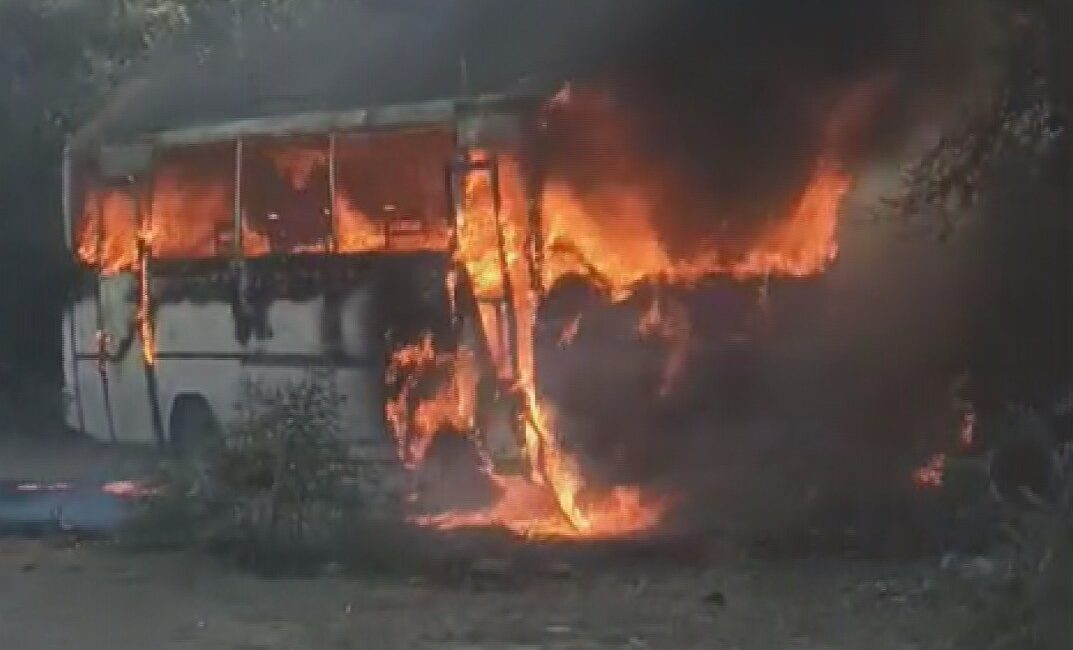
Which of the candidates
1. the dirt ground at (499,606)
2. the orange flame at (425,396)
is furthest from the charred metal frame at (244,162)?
the dirt ground at (499,606)

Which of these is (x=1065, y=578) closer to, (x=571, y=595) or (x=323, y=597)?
(x=571, y=595)

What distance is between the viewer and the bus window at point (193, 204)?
13.3m

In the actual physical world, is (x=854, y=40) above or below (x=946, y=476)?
above

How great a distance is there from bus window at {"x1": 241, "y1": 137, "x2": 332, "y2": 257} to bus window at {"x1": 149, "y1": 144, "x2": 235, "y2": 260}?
19 centimetres

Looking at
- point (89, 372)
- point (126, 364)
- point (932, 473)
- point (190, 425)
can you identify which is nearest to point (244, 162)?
point (190, 425)

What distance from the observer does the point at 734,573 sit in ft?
32.3

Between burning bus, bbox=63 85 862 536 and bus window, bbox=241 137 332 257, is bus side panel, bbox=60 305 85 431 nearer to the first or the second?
burning bus, bbox=63 85 862 536

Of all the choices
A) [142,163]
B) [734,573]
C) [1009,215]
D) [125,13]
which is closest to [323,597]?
[734,573]

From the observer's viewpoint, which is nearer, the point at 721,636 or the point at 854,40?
the point at 721,636

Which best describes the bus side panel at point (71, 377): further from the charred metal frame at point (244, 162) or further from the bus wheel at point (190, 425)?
the bus wheel at point (190, 425)

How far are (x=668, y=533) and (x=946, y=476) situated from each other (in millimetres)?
1379

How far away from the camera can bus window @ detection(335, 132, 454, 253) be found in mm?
11664

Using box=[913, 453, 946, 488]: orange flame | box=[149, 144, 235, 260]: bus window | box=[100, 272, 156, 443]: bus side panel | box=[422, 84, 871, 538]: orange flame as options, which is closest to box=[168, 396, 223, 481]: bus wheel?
box=[100, 272, 156, 443]: bus side panel

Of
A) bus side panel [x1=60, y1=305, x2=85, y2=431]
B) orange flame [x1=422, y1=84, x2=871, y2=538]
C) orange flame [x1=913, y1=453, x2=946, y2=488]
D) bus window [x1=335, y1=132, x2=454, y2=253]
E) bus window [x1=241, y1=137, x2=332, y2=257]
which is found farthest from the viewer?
bus side panel [x1=60, y1=305, x2=85, y2=431]
